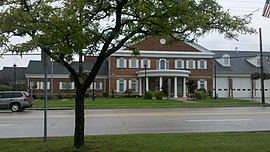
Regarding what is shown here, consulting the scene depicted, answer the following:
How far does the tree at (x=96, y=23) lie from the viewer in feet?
24.3

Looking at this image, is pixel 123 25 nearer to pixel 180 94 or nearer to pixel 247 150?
pixel 247 150

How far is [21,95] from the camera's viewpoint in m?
27.8

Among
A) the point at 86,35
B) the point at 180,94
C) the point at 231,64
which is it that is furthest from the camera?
the point at 231,64

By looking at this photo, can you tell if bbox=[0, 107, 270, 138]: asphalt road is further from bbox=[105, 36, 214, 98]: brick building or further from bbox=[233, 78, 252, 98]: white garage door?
bbox=[233, 78, 252, 98]: white garage door

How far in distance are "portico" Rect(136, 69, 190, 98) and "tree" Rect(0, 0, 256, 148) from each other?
42.5 meters

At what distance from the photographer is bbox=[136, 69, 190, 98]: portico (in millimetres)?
52219

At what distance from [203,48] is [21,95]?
3678 cm

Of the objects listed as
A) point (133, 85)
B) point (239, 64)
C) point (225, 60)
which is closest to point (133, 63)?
point (133, 85)

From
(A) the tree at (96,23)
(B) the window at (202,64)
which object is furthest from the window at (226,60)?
(A) the tree at (96,23)

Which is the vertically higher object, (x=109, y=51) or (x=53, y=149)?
(x=109, y=51)

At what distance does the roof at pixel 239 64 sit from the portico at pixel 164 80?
7209 millimetres

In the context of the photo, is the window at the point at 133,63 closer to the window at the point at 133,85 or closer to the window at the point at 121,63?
the window at the point at 121,63

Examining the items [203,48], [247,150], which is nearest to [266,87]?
[203,48]

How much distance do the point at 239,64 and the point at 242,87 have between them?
4947 millimetres
